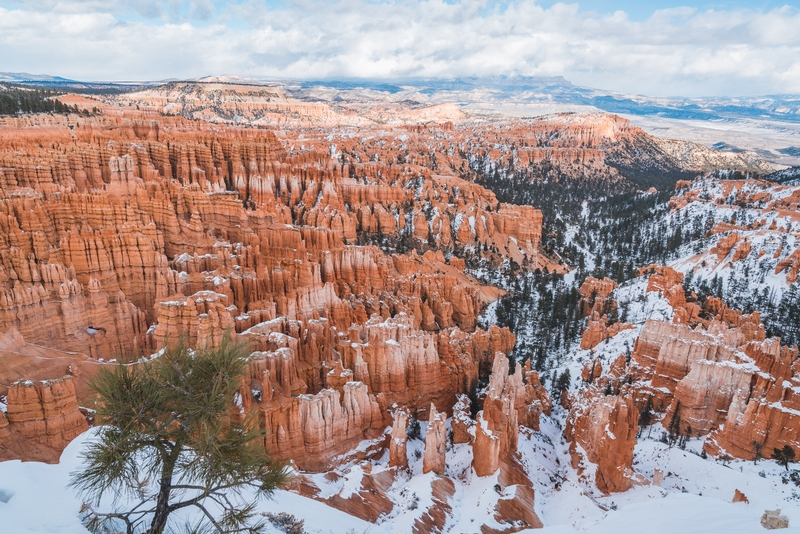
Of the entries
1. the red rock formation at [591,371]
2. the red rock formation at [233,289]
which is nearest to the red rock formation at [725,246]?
the red rock formation at [233,289]

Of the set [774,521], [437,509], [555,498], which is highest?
[774,521]

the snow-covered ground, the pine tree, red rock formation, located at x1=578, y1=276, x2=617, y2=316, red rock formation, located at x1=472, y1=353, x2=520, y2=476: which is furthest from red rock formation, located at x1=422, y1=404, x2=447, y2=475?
red rock formation, located at x1=578, y1=276, x2=617, y2=316

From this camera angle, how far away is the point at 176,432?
639 centimetres

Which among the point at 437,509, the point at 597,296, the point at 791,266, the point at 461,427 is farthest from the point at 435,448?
the point at 791,266

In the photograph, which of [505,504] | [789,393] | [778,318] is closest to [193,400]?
[505,504]

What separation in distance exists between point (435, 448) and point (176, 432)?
14978 mm

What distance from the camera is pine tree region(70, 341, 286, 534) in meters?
6.03

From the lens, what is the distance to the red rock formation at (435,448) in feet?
63.9

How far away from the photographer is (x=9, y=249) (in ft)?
71.1

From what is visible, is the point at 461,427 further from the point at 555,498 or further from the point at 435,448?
the point at 555,498

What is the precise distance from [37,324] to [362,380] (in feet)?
47.7

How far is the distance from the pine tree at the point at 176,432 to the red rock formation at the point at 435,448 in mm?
13737

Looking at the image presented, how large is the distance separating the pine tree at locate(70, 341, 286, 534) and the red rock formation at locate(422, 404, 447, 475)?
1374 centimetres

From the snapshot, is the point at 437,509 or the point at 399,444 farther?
the point at 399,444
